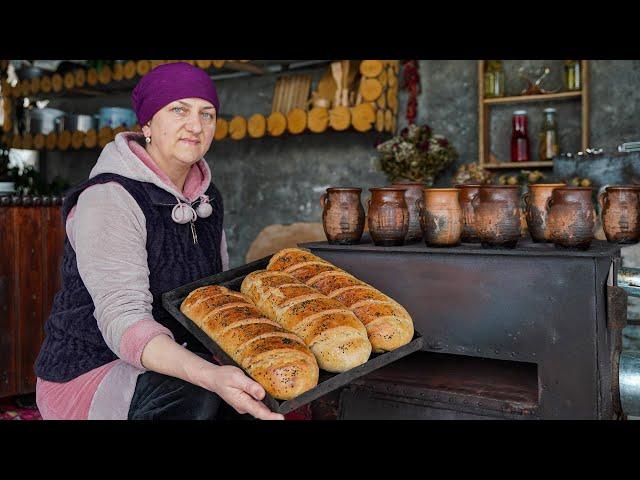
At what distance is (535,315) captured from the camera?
1.88 meters

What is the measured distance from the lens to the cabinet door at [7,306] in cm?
359

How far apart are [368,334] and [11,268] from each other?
8.94 ft

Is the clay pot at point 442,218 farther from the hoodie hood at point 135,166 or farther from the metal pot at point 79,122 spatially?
the metal pot at point 79,122

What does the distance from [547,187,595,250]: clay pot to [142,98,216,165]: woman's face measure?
1.12 m

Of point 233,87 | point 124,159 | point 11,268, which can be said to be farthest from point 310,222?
point 124,159

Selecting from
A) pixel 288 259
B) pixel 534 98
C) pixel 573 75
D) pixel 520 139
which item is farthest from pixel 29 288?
pixel 573 75

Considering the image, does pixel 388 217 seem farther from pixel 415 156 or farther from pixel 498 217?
pixel 415 156

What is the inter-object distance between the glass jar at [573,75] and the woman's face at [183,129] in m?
3.39

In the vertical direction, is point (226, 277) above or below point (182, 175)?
below

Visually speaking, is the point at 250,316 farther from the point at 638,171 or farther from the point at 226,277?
the point at 638,171

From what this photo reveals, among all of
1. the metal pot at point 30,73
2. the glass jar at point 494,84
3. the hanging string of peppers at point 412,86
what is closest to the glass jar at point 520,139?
the glass jar at point 494,84

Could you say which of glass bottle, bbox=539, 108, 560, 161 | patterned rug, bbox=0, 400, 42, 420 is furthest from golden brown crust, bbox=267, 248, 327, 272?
glass bottle, bbox=539, 108, 560, 161

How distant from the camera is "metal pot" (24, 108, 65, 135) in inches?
255
